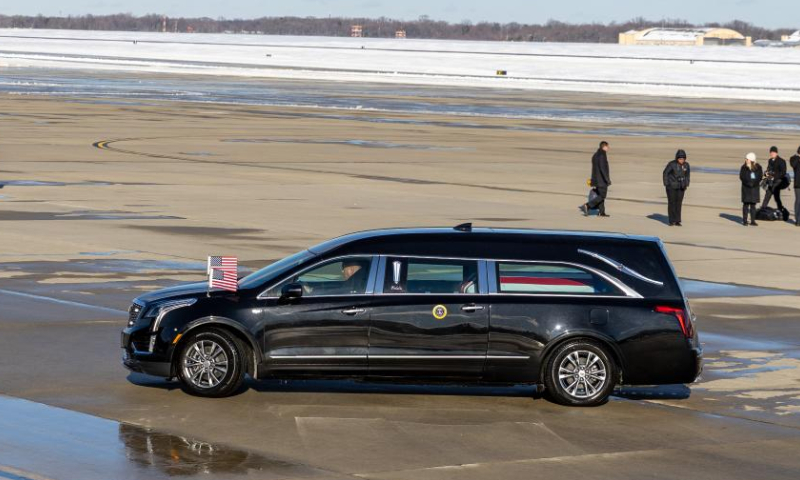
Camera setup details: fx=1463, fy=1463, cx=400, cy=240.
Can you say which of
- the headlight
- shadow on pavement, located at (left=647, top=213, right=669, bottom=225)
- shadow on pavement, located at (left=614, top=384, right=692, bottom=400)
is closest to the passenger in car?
the headlight

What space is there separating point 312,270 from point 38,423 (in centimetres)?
284

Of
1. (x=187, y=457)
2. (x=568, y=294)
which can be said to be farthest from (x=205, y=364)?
(x=568, y=294)

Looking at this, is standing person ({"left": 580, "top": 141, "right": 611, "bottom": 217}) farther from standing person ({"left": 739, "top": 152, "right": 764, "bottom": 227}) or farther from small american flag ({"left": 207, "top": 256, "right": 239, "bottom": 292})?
small american flag ({"left": 207, "top": 256, "right": 239, "bottom": 292})

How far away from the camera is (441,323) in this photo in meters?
12.9

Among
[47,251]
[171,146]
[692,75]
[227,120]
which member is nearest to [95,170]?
[171,146]

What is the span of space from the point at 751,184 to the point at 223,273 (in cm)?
1875

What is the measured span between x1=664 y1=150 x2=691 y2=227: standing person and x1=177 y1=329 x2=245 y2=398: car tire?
1751 centimetres

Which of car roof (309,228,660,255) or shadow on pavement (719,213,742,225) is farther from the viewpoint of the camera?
shadow on pavement (719,213,742,225)

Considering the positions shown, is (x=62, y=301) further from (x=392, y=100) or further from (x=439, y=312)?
(x=392, y=100)

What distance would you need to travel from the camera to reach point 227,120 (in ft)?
212

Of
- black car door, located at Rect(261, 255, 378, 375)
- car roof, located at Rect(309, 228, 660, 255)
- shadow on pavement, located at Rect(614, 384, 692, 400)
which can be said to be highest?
car roof, located at Rect(309, 228, 660, 255)

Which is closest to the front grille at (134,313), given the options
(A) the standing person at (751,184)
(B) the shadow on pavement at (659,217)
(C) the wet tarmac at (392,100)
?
(B) the shadow on pavement at (659,217)

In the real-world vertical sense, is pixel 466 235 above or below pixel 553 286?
above

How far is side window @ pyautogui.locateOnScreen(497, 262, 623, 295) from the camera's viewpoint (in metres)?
13.1
